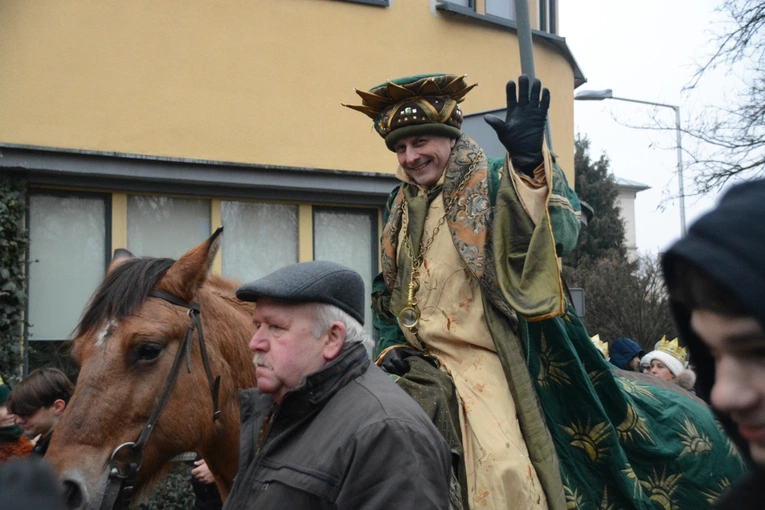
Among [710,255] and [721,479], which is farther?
[721,479]

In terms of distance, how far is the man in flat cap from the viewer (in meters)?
2.10

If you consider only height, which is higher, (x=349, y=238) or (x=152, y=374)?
(x=349, y=238)

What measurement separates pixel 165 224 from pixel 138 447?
5.23 metres

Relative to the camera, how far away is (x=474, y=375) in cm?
335

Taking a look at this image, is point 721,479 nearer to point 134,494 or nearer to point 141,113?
point 134,494

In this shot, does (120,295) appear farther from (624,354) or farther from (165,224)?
(624,354)

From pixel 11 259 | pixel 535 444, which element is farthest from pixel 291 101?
pixel 535 444

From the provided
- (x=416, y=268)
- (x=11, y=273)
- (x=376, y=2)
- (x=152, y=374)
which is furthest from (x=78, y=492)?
(x=376, y=2)

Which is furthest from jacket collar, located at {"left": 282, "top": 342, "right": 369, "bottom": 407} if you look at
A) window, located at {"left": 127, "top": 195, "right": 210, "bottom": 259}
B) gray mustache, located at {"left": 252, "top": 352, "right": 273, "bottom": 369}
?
window, located at {"left": 127, "top": 195, "right": 210, "bottom": 259}

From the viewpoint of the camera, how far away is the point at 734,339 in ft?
3.20

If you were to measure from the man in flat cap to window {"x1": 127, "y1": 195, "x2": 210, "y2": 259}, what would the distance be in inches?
219

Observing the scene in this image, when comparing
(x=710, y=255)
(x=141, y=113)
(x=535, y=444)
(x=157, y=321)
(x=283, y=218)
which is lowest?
(x=535, y=444)

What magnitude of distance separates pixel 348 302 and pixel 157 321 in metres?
1.05

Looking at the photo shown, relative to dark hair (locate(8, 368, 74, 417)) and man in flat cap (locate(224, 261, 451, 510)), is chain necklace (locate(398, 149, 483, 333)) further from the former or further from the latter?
dark hair (locate(8, 368, 74, 417))
